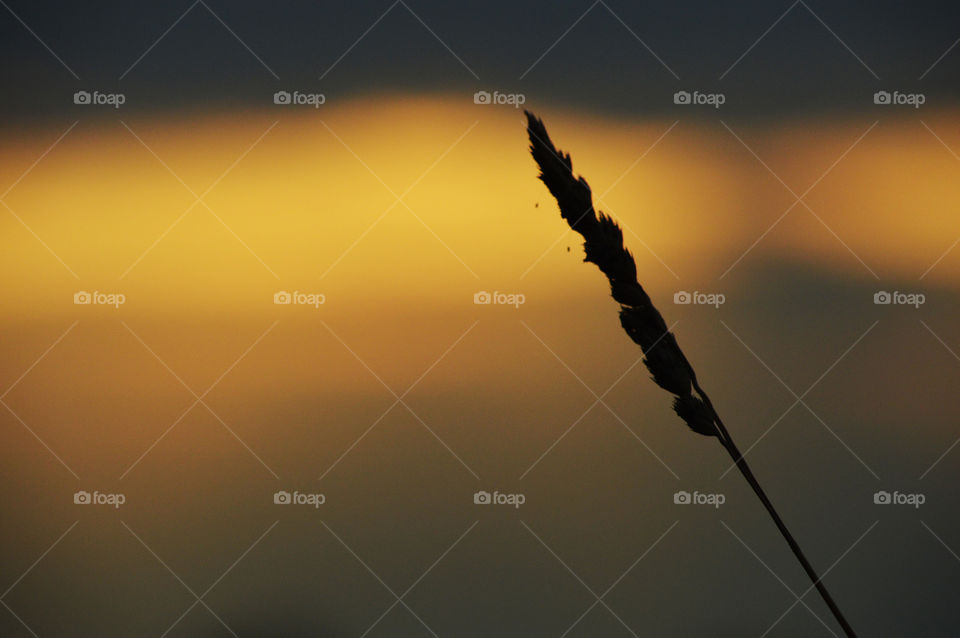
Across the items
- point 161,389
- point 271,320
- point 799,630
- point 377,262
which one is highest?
point 377,262

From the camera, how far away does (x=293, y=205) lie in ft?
5.21

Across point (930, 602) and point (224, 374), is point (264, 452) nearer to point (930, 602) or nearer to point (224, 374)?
point (224, 374)

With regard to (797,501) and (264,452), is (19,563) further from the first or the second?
(797,501)

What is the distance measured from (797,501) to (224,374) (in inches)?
47.1

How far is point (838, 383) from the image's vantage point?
156 cm

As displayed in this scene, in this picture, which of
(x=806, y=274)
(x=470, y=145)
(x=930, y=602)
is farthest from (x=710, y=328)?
(x=930, y=602)

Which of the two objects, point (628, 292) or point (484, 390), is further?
point (484, 390)

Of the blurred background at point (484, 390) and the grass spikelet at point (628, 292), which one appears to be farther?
the blurred background at point (484, 390)

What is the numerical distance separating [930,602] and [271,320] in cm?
146

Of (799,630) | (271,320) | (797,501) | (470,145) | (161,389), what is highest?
(470,145)

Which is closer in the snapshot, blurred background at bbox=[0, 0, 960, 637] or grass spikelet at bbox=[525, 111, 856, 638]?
grass spikelet at bbox=[525, 111, 856, 638]

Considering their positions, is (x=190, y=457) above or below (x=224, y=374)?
below

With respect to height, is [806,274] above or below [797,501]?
above

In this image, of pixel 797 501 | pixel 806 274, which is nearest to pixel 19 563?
pixel 797 501
